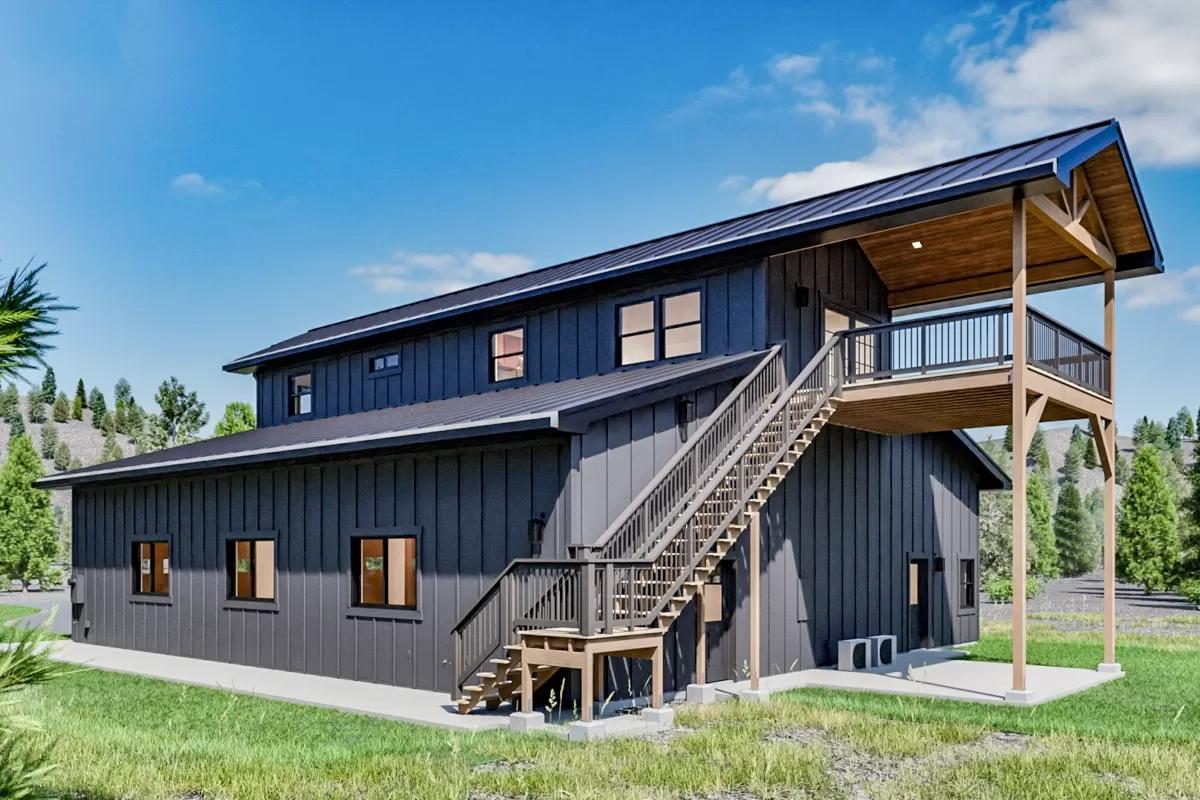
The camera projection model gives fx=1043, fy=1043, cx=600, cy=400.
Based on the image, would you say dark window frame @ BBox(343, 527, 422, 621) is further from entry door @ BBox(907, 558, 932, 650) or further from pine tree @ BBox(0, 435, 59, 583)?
pine tree @ BBox(0, 435, 59, 583)

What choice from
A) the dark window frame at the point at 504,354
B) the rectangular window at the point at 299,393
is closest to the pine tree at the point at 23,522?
the rectangular window at the point at 299,393

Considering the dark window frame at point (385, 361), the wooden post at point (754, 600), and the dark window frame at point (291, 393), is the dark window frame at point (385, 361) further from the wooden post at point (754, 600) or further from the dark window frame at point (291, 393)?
the wooden post at point (754, 600)

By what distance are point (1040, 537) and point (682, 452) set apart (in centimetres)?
4339

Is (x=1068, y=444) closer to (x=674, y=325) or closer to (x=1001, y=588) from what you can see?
(x=1001, y=588)

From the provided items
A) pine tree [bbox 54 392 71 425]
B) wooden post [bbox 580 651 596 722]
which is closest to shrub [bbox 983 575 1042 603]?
wooden post [bbox 580 651 596 722]

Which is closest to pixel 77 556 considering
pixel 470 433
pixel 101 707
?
pixel 101 707

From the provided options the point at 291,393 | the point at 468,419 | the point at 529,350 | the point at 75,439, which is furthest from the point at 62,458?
the point at 468,419

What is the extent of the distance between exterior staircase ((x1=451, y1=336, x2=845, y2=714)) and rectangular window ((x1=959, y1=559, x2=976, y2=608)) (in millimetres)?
9456

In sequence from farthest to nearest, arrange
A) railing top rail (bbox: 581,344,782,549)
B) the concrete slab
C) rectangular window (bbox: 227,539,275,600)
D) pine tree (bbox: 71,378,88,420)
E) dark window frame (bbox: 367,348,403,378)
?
pine tree (bbox: 71,378,88,420) → dark window frame (bbox: 367,348,403,378) → rectangular window (bbox: 227,539,275,600) → the concrete slab → railing top rail (bbox: 581,344,782,549)

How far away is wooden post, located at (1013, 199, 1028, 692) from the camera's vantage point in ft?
44.5

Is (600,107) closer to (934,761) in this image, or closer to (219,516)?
(219,516)

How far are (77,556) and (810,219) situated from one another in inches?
698

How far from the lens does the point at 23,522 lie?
141 ft

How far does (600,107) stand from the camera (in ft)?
125
